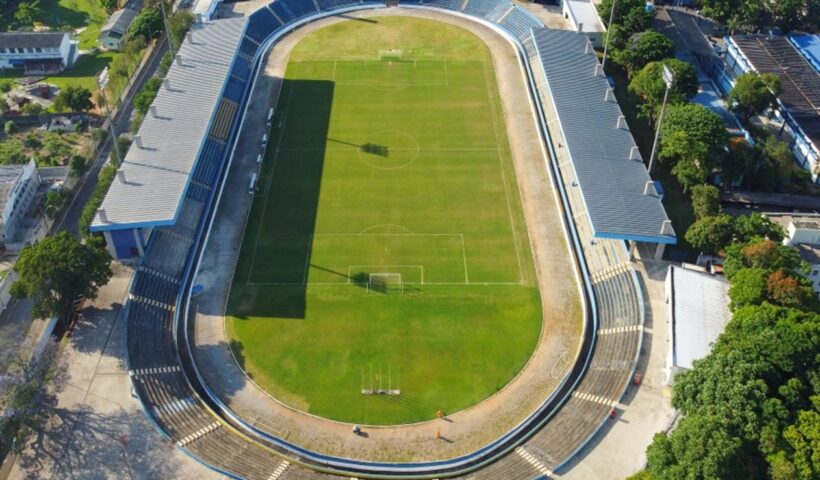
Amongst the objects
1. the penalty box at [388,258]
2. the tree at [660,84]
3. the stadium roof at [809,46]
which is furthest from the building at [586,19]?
the penalty box at [388,258]

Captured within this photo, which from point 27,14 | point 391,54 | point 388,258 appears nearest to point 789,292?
point 388,258

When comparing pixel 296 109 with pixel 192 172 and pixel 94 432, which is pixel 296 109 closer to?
pixel 192 172

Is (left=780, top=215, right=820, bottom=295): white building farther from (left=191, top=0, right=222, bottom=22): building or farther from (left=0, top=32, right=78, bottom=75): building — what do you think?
(left=0, top=32, right=78, bottom=75): building

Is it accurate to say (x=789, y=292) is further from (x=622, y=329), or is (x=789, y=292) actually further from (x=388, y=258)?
(x=388, y=258)

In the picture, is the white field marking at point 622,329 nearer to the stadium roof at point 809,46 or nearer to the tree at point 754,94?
the tree at point 754,94

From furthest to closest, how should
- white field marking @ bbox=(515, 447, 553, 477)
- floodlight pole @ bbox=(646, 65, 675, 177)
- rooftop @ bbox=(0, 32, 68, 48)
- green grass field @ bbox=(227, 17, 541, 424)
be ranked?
rooftop @ bbox=(0, 32, 68, 48)
floodlight pole @ bbox=(646, 65, 675, 177)
green grass field @ bbox=(227, 17, 541, 424)
white field marking @ bbox=(515, 447, 553, 477)

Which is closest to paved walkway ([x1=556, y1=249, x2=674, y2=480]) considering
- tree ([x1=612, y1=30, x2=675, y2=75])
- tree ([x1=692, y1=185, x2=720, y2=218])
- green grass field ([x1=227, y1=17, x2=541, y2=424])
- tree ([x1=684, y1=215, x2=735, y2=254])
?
tree ([x1=684, y1=215, x2=735, y2=254])
